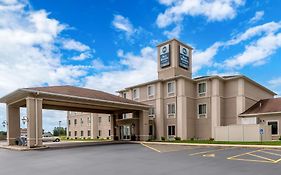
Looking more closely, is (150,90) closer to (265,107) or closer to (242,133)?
(242,133)

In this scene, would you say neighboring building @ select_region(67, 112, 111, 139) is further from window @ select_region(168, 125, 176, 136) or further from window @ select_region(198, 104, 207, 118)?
window @ select_region(198, 104, 207, 118)

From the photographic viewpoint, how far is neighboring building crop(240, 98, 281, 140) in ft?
102

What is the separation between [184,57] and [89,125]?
2547cm

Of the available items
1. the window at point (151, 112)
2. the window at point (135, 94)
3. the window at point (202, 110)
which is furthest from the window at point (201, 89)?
the window at point (135, 94)

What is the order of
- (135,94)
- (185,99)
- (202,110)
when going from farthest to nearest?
(135,94) < (202,110) < (185,99)

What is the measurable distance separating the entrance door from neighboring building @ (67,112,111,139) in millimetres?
11266

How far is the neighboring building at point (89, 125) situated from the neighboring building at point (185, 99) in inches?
469

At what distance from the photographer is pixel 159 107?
123 ft

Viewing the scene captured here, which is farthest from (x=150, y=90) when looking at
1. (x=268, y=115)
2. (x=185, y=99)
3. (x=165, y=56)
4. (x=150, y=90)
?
(x=268, y=115)

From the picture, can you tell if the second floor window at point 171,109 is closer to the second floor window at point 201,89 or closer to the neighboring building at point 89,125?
the second floor window at point 201,89

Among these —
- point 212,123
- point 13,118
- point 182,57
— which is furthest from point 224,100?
point 13,118

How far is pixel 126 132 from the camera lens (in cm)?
3919

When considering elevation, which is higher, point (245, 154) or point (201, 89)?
point (201, 89)

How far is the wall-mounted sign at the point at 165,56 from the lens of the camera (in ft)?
128
